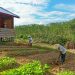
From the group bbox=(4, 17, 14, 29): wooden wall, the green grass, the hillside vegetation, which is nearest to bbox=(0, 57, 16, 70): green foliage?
the green grass

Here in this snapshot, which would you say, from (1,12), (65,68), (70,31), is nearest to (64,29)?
(70,31)

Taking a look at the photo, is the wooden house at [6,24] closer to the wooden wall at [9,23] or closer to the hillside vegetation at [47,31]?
the wooden wall at [9,23]

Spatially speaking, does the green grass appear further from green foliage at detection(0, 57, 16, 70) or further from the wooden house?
the wooden house

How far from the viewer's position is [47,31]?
42188 millimetres

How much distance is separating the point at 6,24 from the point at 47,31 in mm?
14333

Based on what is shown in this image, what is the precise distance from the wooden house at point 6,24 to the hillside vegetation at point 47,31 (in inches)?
292

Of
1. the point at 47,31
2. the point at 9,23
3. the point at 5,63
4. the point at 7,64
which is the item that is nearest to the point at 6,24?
the point at 9,23

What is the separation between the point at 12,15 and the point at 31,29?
58.8ft

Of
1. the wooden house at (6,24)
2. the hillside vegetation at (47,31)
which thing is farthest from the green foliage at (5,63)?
the hillside vegetation at (47,31)

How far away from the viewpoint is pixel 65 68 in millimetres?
16094

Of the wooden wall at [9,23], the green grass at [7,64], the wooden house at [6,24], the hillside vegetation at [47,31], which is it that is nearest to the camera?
the green grass at [7,64]

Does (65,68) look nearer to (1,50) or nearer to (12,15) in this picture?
(1,50)

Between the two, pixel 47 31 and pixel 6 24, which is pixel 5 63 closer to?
pixel 6 24

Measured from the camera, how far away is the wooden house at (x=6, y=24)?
25812 mm
